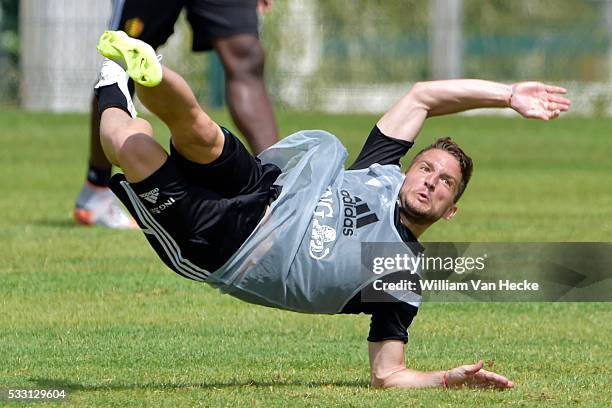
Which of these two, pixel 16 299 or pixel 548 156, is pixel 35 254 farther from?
pixel 548 156

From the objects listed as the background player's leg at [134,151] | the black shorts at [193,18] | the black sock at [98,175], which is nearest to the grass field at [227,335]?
the black sock at [98,175]

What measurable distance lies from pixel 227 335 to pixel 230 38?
275 centimetres

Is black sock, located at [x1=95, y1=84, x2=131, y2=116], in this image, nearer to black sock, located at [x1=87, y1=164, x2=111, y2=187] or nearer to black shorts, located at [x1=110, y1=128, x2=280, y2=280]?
black shorts, located at [x1=110, y1=128, x2=280, y2=280]

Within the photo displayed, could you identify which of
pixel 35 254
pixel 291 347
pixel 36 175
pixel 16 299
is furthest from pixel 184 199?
pixel 36 175

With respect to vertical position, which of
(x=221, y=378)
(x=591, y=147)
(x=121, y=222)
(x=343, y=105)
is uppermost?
(x=221, y=378)

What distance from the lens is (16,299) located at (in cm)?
709

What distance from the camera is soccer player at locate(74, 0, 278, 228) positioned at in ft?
28.0

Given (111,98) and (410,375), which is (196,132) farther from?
(410,375)

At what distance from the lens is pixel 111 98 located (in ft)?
19.3

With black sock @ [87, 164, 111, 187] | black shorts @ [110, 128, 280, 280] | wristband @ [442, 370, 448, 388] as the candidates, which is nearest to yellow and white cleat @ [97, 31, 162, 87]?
black shorts @ [110, 128, 280, 280]

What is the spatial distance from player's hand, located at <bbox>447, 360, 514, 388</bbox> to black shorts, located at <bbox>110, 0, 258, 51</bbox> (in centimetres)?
391

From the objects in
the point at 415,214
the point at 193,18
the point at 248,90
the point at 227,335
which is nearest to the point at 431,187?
the point at 415,214

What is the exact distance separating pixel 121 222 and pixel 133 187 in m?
4.11

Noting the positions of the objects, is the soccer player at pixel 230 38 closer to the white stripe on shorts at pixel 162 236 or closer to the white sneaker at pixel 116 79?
the white sneaker at pixel 116 79
